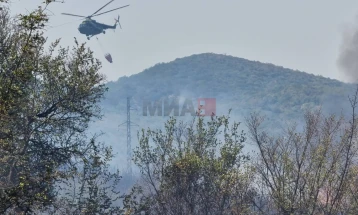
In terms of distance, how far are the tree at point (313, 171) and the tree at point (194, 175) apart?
1.56 m

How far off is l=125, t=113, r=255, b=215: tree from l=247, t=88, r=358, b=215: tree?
1.56m

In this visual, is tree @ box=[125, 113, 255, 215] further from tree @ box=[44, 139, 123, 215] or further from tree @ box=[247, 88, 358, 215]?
tree @ box=[247, 88, 358, 215]

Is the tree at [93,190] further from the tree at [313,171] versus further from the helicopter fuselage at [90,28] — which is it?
the helicopter fuselage at [90,28]

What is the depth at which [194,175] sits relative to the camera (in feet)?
109

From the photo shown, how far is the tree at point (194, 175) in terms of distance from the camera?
1294 inches

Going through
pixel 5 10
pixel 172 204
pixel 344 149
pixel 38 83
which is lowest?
pixel 172 204

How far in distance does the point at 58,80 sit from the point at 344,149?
53.1 feet

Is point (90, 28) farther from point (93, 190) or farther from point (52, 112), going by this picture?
point (52, 112)

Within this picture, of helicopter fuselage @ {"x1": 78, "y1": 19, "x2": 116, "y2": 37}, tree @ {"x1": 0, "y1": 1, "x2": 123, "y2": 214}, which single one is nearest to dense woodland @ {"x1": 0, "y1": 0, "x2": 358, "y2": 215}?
tree @ {"x1": 0, "y1": 1, "x2": 123, "y2": 214}

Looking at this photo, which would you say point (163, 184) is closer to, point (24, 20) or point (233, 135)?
point (233, 135)

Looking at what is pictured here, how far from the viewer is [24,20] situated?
14867 millimetres

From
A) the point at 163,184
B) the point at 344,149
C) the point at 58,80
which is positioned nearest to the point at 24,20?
the point at 58,80

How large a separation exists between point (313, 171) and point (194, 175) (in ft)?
20.1

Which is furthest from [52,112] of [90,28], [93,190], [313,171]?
[90,28]
